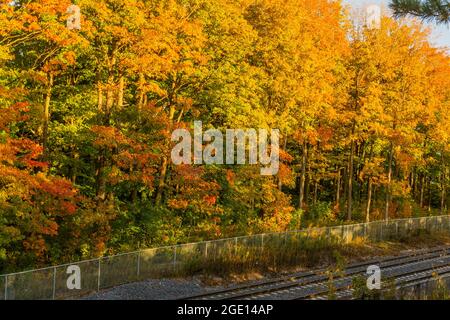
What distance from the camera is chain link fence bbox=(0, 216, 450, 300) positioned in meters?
18.1

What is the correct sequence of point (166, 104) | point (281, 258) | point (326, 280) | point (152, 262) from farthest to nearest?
point (166, 104)
point (281, 258)
point (326, 280)
point (152, 262)

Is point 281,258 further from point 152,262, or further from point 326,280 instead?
point 152,262

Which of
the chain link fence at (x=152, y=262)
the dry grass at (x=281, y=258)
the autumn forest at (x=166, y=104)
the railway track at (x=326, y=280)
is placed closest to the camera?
the chain link fence at (x=152, y=262)

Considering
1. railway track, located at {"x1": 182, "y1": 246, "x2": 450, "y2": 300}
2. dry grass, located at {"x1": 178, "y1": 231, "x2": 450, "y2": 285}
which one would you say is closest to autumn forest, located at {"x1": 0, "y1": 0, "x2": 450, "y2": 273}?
dry grass, located at {"x1": 178, "y1": 231, "x2": 450, "y2": 285}

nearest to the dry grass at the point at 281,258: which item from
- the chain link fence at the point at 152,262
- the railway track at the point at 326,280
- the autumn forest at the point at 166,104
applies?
the chain link fence at the point at 152,262

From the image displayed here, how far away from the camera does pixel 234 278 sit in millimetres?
23719

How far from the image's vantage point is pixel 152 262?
74.4 ft

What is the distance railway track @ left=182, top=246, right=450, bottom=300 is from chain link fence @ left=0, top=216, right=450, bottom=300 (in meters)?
2.55

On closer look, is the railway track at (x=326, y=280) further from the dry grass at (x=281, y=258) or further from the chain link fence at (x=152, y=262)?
the chain link fence at (x=152, y=262)

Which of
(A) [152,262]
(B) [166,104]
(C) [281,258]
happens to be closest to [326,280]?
(C) [281,258]

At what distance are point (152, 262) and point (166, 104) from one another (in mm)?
11316

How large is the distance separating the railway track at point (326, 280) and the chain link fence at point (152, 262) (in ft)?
8.35

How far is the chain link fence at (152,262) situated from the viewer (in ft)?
59.5
